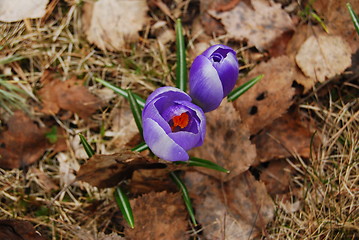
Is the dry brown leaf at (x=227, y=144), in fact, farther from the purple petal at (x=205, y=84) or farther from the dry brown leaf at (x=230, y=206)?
the purple petal at (x=205, y=84)

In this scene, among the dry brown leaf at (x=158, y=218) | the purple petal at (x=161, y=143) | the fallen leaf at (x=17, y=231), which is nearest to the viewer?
the purple petal at (x=161, y=143)

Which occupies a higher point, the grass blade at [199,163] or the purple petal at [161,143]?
the purple petal at [161,143]

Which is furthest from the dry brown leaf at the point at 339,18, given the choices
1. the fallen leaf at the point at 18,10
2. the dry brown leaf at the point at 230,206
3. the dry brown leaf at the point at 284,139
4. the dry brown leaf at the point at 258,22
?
the fallen leaf at the point at 18,10

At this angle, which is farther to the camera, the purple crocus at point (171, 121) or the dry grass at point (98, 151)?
the dry grass at point (98, 151)

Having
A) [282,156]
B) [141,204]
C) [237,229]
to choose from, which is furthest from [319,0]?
[141,204]

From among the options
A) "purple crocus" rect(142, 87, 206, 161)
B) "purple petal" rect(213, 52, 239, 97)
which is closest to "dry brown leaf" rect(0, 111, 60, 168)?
"purple crocus" rect(142, 87, 206, 161)

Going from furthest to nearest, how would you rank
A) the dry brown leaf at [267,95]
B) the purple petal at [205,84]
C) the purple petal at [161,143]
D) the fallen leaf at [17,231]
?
the dry brown leaf at [267,95] → the fallen leaf at [17,231] → the purple petal at [205,84] → the purple petal at [161,143]

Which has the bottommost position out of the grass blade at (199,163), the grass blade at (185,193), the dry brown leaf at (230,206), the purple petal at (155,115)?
the dry brown leaf at (230,206)
